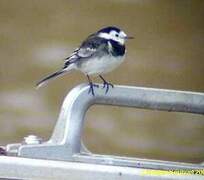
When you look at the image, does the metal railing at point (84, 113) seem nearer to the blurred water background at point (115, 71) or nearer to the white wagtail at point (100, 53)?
the white wagtail at point (100, 53)

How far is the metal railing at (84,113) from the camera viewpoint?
1.42 m

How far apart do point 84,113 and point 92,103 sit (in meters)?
0.03

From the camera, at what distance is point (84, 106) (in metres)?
1.52

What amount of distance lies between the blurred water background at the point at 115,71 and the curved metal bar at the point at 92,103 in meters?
2.54

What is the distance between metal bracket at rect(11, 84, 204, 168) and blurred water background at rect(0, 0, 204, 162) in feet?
8.33

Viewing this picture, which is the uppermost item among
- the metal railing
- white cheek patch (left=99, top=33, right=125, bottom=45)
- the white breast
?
white cheek patch (left=99, top=33, right=125, bottom=45)

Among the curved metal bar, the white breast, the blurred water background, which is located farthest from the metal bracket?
the blurred water background

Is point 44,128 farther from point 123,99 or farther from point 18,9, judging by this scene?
point 123,99

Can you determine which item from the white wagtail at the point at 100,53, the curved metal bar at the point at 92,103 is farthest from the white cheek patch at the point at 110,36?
the curved metal bar at the point at 92,103

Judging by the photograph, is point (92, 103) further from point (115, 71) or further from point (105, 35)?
point (115, 71)

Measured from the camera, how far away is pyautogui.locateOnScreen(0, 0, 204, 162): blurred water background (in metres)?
4.13

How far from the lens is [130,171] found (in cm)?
128

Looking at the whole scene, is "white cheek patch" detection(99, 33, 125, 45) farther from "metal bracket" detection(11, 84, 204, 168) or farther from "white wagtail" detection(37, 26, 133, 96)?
"metal bracket" detection(11, 84, 204, 168)

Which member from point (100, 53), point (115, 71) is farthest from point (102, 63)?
point (115, 71)
